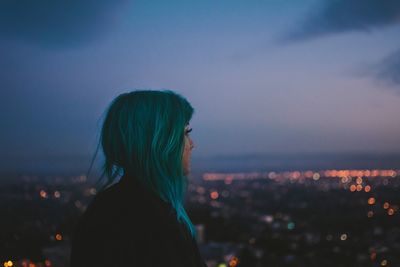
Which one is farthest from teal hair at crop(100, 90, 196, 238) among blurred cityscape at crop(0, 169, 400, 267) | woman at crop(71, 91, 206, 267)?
blurred cityscape at crop(0, 169, 400, 267)

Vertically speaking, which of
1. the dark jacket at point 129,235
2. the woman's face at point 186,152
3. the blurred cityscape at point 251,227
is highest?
the woman's face at point 186,152

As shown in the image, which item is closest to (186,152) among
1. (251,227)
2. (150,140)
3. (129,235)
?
(150,140)

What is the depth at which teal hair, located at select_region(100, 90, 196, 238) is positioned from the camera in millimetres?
895

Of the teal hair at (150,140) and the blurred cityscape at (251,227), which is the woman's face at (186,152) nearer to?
the teal hair at (150,140)

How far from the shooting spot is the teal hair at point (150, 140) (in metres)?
0.89

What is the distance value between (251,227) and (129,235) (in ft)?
53.5

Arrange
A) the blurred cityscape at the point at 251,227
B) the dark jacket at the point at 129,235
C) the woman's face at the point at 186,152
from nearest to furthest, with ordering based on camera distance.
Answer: the dark jacket at the point at 129,235 < the woman's face at the point at 186,152 < the blurred cityscape at the point at 251,227

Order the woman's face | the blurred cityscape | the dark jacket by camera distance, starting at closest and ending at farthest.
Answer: the dark jacket, the woman's face, the blurred cityscape

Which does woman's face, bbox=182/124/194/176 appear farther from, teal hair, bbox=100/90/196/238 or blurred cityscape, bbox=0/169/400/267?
blurred cityscape, bbox=0/169/400/267

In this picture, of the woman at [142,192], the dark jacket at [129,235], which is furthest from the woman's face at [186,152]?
the dark jacket at [129,235]

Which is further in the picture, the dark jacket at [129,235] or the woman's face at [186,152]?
the woman's face at [186,152]

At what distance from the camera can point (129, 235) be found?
2.66 feet

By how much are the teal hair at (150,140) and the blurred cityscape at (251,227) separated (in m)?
0.14

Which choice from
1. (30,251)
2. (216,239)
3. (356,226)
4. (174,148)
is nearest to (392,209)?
(356,226)
